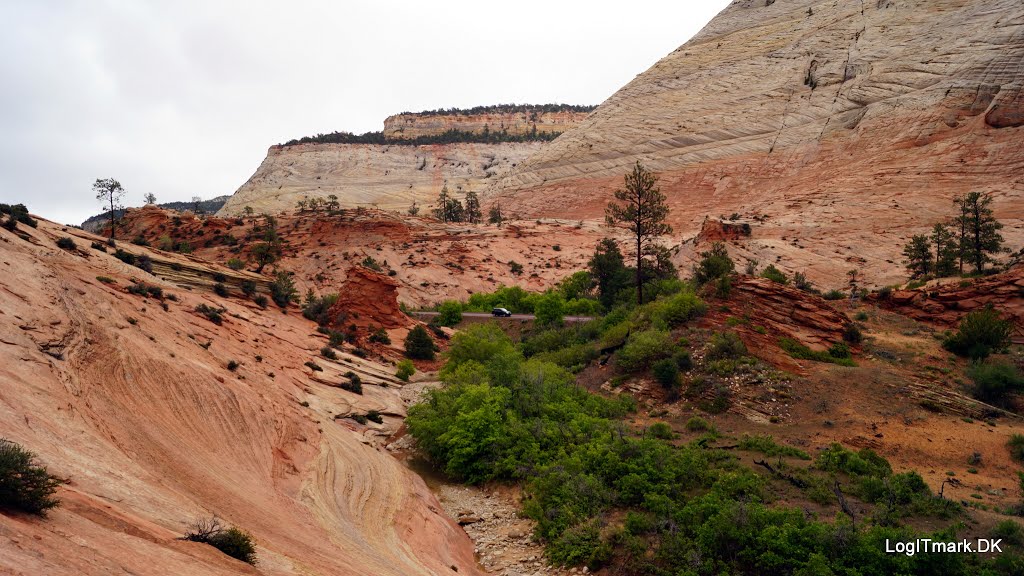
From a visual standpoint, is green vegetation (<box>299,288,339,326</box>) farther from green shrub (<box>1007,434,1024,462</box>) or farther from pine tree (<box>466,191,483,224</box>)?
pine tree (<box>466,191,483,224</box>)

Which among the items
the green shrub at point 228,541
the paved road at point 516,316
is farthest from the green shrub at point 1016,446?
the paved road at point 516,316

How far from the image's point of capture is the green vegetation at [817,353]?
20906 mm

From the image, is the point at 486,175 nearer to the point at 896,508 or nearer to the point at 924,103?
the point at 924,103

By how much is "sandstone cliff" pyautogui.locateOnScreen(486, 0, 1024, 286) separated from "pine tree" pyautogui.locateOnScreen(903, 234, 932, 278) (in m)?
1.61

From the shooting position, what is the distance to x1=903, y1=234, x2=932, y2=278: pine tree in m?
34.1

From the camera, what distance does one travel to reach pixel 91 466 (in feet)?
26.0

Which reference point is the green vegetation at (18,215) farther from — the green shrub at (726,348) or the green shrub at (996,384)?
the green shrub at (996,384)

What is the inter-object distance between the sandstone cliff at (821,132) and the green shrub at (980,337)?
1603cm

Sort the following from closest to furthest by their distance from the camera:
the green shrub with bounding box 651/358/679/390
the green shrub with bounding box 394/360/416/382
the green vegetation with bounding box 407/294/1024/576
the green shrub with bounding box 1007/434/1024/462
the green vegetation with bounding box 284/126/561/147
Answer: the green vegetation with bounding box 407/294/1024/576
the green shrub with bounding box 1007/434/1024/462
the green shrub with bounding box 651/358/679/390
the green shrub with bounding box 394/360/416/382
the green vegetation with bounding box 284/126/561/147

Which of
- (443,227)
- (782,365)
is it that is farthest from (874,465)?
(443,227)

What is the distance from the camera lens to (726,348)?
68.0 ft

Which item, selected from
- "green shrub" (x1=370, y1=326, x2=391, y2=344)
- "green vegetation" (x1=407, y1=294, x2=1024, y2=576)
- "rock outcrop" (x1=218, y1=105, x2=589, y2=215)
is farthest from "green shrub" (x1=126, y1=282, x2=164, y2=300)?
"rock outcrop" (x1=218, y1=105, x2=589, y2=215)

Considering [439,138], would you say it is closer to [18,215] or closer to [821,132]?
[821,132]

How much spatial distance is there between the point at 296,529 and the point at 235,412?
533 centimetres
